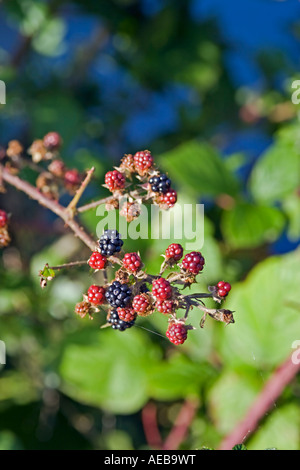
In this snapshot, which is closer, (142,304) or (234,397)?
(142,304)

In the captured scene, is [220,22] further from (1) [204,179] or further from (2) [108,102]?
(1) [204,179]

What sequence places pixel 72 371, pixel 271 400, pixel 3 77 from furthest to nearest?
pixel 3 77, pixel 72 371, pixel 271 400

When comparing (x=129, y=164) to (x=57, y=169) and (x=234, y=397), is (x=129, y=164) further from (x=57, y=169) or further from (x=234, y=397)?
(x=234, y=397)

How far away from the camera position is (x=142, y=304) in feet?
1.60

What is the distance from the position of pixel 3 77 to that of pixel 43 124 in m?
0.16

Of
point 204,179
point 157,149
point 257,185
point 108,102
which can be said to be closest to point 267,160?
point 257,185

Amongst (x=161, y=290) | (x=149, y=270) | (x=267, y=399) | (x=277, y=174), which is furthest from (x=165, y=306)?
(x=277, y=174)

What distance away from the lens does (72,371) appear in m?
1.14

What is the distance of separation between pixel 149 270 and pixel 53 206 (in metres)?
0.17

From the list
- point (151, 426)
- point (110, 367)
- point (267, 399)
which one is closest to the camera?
point (267, 399)

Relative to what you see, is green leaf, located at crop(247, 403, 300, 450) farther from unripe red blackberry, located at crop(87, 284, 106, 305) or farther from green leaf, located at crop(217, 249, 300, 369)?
unripe red blackberry, located at crop(87, 284, 106, 305)

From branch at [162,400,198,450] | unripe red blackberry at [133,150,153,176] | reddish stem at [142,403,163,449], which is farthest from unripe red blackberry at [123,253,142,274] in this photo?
reddish stem at [142,403,163,449]

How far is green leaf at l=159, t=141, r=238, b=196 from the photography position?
1.16m

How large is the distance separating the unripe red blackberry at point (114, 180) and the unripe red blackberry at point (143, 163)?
0.07 feet
